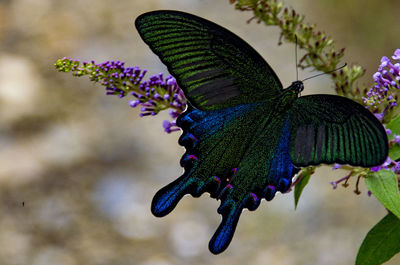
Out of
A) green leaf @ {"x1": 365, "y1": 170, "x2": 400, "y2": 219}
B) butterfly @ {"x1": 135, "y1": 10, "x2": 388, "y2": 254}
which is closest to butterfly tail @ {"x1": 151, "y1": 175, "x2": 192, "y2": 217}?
butterfly @ {"x1": 135, "y1": 10, "x2": 388, "y2": 254}

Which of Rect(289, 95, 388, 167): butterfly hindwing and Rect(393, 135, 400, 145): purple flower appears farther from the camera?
Rect(393, 135, 400, 145): purple flower

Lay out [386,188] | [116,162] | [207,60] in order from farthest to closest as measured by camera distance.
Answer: [116,162], [207,60], [386,188]

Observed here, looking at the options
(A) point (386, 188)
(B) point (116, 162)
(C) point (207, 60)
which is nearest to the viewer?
(A) point (386, 188)

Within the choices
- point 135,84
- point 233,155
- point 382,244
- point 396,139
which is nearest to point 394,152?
point 396,139

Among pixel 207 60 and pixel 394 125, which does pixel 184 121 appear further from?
pixel 394 125

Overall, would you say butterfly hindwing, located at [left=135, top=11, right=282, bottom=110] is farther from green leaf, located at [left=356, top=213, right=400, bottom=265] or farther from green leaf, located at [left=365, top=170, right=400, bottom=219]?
green leaf, located at [left=356, top=213, right=400, bottom=265]

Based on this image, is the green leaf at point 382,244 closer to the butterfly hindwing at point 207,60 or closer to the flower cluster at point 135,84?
the butterfly hindwing at point 207,60
